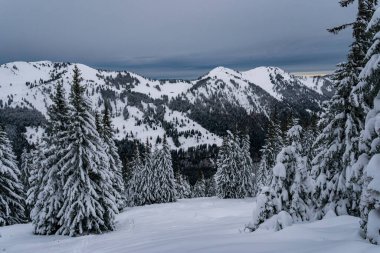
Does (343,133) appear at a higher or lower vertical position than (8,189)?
higher

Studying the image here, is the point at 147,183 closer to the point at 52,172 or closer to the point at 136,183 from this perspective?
the point at 136,183

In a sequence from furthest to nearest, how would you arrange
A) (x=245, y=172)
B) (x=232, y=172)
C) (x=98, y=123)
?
1. (x=245, y=172)
2. (x=232, y=172)
3. (x=98, y=123)

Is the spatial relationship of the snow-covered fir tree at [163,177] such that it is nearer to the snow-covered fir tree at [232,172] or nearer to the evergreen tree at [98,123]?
the snow-covered fir tree at [232,172]

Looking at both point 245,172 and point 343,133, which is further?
point 245,172

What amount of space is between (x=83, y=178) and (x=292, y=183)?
15574mm

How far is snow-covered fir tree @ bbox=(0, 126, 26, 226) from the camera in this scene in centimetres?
2936

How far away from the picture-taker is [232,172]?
52438 millimetres

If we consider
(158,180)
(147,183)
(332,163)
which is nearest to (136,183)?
(147,183)

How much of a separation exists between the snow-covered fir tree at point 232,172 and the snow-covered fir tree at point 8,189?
31.3m

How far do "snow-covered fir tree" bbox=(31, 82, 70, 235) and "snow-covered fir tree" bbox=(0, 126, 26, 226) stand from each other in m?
7.36

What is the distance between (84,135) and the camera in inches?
922

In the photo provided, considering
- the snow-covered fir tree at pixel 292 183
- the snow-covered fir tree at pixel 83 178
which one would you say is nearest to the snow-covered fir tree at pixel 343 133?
the snow-covered fir tree at pixel 292 183

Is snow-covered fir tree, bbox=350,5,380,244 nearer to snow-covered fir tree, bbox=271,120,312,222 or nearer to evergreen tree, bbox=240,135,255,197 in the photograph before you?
snow-covered fir tree, bbox=271,120,312,222

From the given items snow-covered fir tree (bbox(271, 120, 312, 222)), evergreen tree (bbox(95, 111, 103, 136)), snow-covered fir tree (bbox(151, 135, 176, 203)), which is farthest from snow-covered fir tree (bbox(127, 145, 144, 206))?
snow-covered fir tree (bbox(271, 120, 312, 222))
